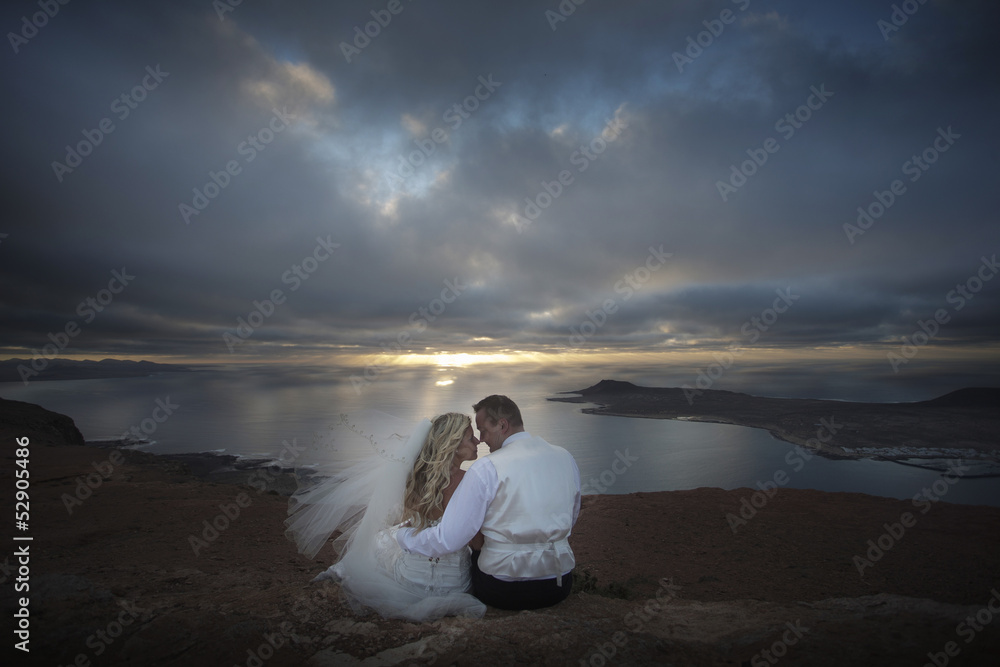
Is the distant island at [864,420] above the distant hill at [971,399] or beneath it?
beneath

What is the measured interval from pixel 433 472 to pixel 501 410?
74cm

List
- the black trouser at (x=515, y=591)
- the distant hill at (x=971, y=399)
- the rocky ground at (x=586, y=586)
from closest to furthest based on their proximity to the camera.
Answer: the rocky ground at (x=586, y=586) → the black trouser at (x=515, y=591) → the distant hill at (x=971, y=399)

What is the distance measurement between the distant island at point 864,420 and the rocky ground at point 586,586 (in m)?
21.7

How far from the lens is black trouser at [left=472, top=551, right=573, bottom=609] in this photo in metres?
3.22

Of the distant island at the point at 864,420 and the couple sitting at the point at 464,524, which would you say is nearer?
the couple sitting at the point at 464,524

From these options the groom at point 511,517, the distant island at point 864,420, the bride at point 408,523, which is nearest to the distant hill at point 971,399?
the distant island at point 864,420

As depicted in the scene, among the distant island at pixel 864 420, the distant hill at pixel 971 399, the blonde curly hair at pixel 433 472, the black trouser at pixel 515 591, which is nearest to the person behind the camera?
the black trouser at pixel 515 591

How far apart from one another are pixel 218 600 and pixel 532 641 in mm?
2725

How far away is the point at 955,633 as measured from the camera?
304 cm

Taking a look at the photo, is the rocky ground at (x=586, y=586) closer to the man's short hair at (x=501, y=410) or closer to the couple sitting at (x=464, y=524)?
the couple sitting at (x=464, y=524)

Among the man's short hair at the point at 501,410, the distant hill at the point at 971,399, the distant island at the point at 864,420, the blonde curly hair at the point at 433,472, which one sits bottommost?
the distant island at the point at 864,420

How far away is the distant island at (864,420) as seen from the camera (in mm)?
25281

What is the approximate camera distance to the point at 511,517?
9.69 feet

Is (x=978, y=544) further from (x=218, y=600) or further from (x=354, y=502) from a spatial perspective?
(x=218, y=600)
